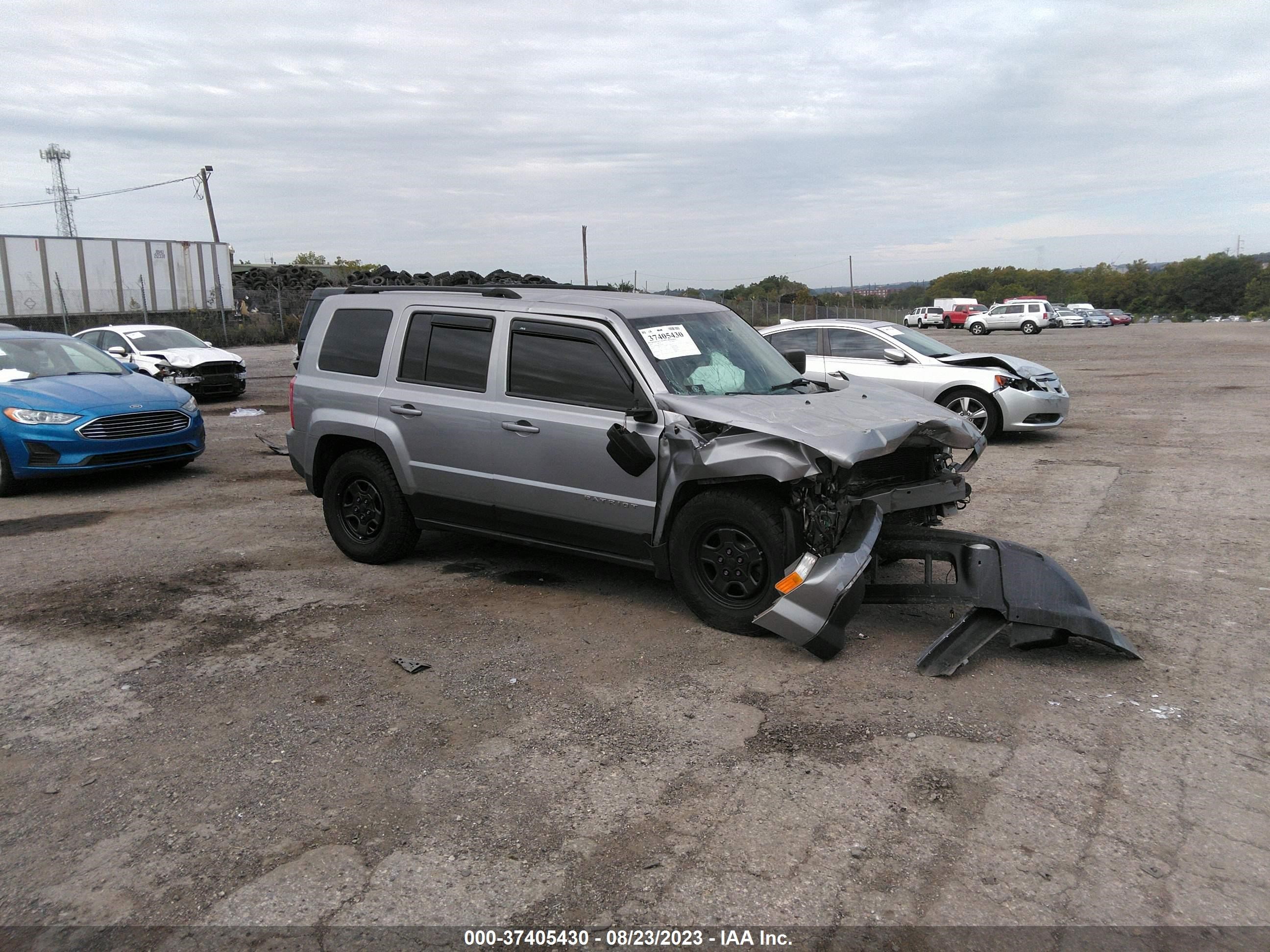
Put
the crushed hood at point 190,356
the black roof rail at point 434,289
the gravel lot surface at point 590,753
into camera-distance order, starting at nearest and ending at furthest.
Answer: the gravel lot surface at point 590,753 < the black roof rail at point 434,289 < the crushed hood at point 190,356

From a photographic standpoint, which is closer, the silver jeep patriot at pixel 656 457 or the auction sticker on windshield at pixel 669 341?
the silver jeep patriot at pixel 656 457

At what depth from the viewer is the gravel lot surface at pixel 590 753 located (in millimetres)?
3121

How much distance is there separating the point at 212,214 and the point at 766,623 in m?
50.8

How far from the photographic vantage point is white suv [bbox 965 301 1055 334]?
52.7 metres

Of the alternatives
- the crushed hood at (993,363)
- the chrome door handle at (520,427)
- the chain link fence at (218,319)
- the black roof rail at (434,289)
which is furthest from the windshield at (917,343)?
the chain link fence at (218,319)

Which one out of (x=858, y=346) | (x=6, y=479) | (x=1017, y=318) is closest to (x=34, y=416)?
(x=6, y=479)

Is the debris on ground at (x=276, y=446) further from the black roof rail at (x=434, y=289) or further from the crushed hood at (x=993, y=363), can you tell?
the crushed hood at (x=993, y=363)

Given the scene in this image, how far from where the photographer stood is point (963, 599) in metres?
5.12

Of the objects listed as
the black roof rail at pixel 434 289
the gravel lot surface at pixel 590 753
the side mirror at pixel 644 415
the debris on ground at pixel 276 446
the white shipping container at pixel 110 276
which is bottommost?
the gravel lot surface at pixel 590 753

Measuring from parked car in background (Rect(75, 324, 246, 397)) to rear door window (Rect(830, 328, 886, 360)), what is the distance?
1203 centimetres

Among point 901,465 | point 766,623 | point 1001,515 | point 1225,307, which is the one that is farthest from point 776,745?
point 1225,307

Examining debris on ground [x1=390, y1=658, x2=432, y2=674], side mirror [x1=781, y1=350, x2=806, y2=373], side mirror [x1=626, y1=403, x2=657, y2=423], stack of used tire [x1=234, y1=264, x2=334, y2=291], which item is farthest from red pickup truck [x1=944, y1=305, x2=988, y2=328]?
debris on ground [x1=390, y1=658, x2=432, y2=674]

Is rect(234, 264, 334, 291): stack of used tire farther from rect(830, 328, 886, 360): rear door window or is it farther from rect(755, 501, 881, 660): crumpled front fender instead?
rect(755, 501, 881, 660): crumpled front fender

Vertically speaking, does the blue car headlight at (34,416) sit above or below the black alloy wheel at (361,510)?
above
